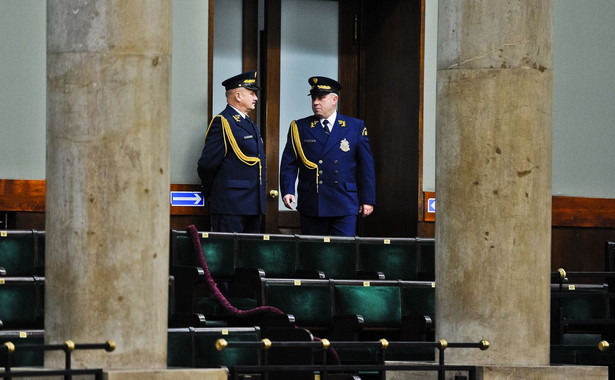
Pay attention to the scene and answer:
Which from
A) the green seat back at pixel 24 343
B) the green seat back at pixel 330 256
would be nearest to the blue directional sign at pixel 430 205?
the green seat back at pixel 330 256

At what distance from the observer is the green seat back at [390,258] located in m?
10.8

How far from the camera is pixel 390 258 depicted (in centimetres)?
1084

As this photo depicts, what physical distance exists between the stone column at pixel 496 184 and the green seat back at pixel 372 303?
2.02 meters

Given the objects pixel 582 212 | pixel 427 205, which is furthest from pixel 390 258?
pixel 582 212

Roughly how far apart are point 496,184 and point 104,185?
2152 millimetres

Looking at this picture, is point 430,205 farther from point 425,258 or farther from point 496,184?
point 496,184

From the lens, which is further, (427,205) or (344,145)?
(427,205)

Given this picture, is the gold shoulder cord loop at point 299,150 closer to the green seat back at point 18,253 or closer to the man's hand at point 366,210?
the man's hand at point 366,210

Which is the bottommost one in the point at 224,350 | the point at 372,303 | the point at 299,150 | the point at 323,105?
the point at 224,350

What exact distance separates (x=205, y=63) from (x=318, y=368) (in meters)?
5.70

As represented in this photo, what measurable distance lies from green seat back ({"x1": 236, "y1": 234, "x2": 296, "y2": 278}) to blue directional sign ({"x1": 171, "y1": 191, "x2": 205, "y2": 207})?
147 cm

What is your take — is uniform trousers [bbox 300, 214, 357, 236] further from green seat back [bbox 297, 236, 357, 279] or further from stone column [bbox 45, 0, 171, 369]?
stone column [bbox 45, 0, 171, 369]

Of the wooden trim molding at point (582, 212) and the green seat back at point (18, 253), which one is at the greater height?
the wooden trim molding at point (582, 212)

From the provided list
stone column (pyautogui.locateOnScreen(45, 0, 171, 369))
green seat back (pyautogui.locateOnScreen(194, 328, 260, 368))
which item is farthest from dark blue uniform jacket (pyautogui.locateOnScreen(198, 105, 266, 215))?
stone column (pyautogui.locateOnScreen(45, 0, 171, 369))
